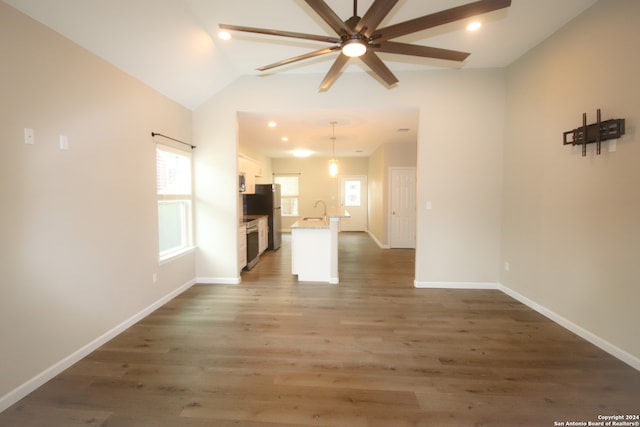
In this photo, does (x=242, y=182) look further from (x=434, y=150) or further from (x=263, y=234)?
(x=434, y=150)

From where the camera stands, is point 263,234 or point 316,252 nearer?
point 316,252

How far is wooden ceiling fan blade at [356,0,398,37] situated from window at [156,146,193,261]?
287 cm

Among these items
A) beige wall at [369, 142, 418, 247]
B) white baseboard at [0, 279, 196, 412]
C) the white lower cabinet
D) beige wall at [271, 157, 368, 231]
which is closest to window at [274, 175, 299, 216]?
beige wall at [271, 157, 368, 231]

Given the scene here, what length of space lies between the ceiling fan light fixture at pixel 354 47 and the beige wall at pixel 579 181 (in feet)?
7.46

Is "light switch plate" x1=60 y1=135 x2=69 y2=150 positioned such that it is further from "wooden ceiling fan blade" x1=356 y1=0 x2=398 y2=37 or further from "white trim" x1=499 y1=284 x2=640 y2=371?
"white trim" x1=499 y1=284 x2=640 y2=371

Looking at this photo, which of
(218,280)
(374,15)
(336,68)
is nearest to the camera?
(374,15)

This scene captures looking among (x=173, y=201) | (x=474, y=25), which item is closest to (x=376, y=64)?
(x=474, y=25)

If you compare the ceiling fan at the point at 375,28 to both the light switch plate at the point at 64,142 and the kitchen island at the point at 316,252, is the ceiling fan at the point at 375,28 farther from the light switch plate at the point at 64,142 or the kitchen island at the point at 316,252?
the kitchen island at the point at 316,252

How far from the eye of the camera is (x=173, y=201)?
3.85 m

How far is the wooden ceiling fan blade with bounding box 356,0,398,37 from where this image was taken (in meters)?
1.62

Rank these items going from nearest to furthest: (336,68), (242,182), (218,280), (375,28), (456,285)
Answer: (375,28)
(336,68)
(456,285)
(218,280)
(242,182)

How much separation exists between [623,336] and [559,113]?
7.42 feet

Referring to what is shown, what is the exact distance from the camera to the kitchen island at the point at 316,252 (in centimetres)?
437

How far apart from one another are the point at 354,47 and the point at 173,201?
10.4 feet
